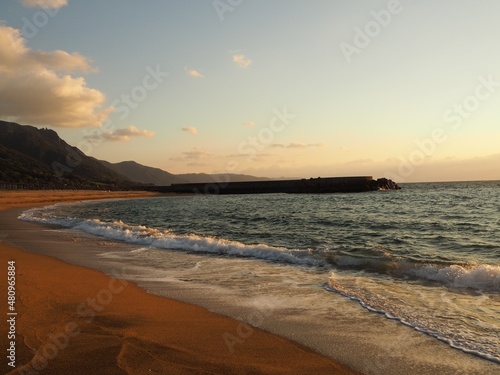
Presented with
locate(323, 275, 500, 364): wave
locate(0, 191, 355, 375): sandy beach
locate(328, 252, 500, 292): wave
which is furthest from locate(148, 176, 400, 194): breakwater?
locate(0, 191, 355, 375): sandy beach

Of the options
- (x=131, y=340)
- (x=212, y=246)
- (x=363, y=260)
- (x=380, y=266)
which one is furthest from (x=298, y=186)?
(x=131, y=340)

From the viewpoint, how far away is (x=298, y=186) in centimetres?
9700

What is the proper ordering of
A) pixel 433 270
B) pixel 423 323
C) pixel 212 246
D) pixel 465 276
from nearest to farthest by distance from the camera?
pixel 423 323
pixel 465 276
pixel 433 270
pixel 212 246

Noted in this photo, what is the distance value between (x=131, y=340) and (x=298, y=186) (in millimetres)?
92438

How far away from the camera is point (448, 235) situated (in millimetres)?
20250

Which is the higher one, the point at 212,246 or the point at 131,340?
the point at 131,340

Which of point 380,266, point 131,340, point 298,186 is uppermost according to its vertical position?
point 298,186

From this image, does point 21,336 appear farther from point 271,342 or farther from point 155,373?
point 271,342

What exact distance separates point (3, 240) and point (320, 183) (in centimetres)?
8077

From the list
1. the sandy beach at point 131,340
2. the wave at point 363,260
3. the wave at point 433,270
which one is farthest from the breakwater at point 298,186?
the sandy beach at point 131,340

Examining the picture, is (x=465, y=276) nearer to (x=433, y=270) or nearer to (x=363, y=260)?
(x=433, y=270)

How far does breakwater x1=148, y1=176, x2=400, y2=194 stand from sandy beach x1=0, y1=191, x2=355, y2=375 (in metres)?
84.7

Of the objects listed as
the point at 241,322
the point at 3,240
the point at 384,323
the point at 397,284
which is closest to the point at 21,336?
the point at 241,322

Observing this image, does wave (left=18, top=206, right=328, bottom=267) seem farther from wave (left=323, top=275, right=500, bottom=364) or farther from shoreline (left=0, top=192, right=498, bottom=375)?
wave (left=323, top=275, right=500, bottom=364)
